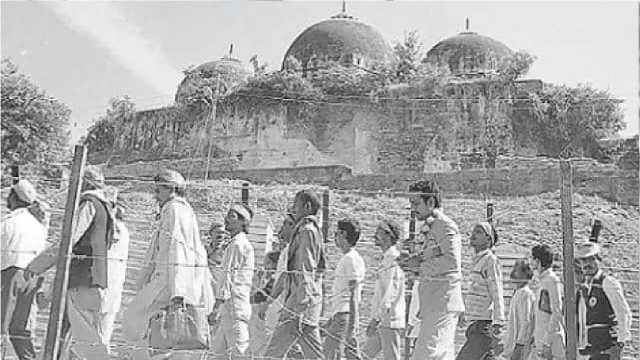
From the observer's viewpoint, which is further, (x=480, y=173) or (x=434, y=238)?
(x=480, y=173)

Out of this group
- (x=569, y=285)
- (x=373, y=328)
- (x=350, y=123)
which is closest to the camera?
(x=569, y=285)

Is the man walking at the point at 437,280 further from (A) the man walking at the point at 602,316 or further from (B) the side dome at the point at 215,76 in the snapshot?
(B) the side dome at the point at 215,76

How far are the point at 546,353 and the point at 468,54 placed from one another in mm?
24895

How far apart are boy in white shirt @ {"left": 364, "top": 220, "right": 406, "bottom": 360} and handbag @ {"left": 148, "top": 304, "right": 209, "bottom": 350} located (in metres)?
1.67

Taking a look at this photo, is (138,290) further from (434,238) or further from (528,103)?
(528,103)

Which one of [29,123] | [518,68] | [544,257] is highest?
[518,68]

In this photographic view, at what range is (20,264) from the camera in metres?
5.05

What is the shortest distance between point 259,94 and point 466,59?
735 centimetres

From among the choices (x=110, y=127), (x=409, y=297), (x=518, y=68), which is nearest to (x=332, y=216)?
(x=409, y=297)

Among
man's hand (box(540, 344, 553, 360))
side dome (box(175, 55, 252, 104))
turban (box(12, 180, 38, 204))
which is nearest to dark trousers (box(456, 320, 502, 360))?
man's hand (box(540, 344, 553, 360))

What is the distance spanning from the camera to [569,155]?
24094mm

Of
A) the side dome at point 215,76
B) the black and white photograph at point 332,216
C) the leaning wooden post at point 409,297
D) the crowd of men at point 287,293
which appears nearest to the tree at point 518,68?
the black and white photograph at point 332,216

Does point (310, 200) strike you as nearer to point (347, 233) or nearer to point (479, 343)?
point (347, 233)

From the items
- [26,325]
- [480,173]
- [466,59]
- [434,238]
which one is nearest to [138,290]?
[26,325]
